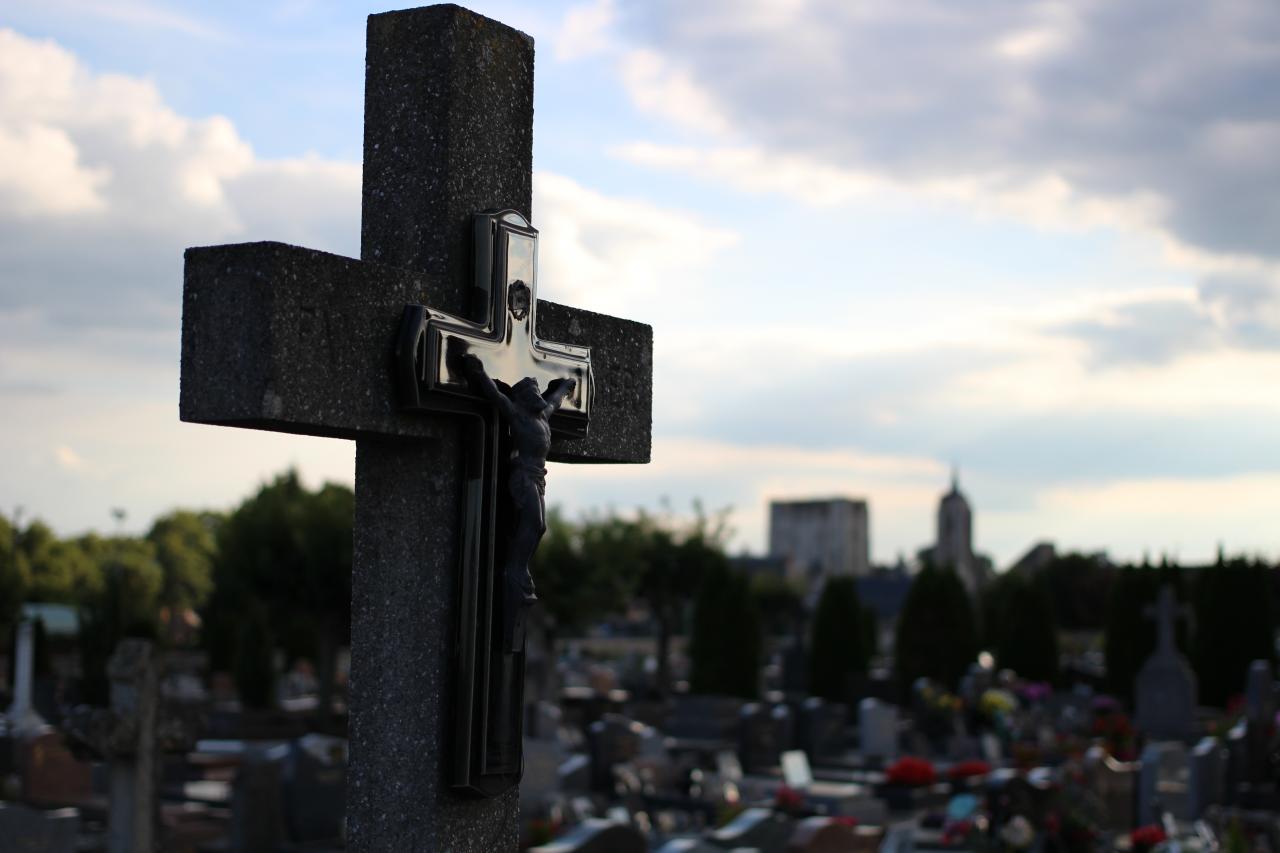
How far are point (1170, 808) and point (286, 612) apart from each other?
17.4 m

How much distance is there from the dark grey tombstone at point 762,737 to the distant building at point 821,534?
68.4 meters

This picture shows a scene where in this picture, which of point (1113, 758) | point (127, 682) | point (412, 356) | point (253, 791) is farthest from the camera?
point (1113, 758)

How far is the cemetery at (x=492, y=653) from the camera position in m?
3.16

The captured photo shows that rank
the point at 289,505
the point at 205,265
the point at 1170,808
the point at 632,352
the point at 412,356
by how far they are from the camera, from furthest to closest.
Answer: the point at 289,505
the point at 1170,808
the point at 632,352
the point at 412,356
the point at 205,265

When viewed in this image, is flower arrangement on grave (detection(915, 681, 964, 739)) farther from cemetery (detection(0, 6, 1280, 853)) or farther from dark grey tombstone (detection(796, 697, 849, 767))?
dark grey tombstone (detection(796, 697, 849, 767))

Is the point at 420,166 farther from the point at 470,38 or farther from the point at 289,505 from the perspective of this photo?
the point at 289,505

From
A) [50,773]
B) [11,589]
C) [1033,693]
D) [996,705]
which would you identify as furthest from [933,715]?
[11,589]

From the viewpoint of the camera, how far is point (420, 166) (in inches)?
131

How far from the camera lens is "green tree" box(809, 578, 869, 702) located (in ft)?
104

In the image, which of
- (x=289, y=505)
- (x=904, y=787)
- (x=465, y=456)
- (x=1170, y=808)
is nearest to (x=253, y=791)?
(x=904, y=787)

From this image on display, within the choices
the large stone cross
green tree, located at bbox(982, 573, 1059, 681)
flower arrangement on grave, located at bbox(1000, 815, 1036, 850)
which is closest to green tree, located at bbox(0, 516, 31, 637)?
green tree, located at bbox(982, 573, 1059, 681)

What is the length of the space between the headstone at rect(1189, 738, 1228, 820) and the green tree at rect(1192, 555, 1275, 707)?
15025 mm

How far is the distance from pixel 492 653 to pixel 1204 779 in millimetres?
14816

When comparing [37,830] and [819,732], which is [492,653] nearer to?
[37,830]
